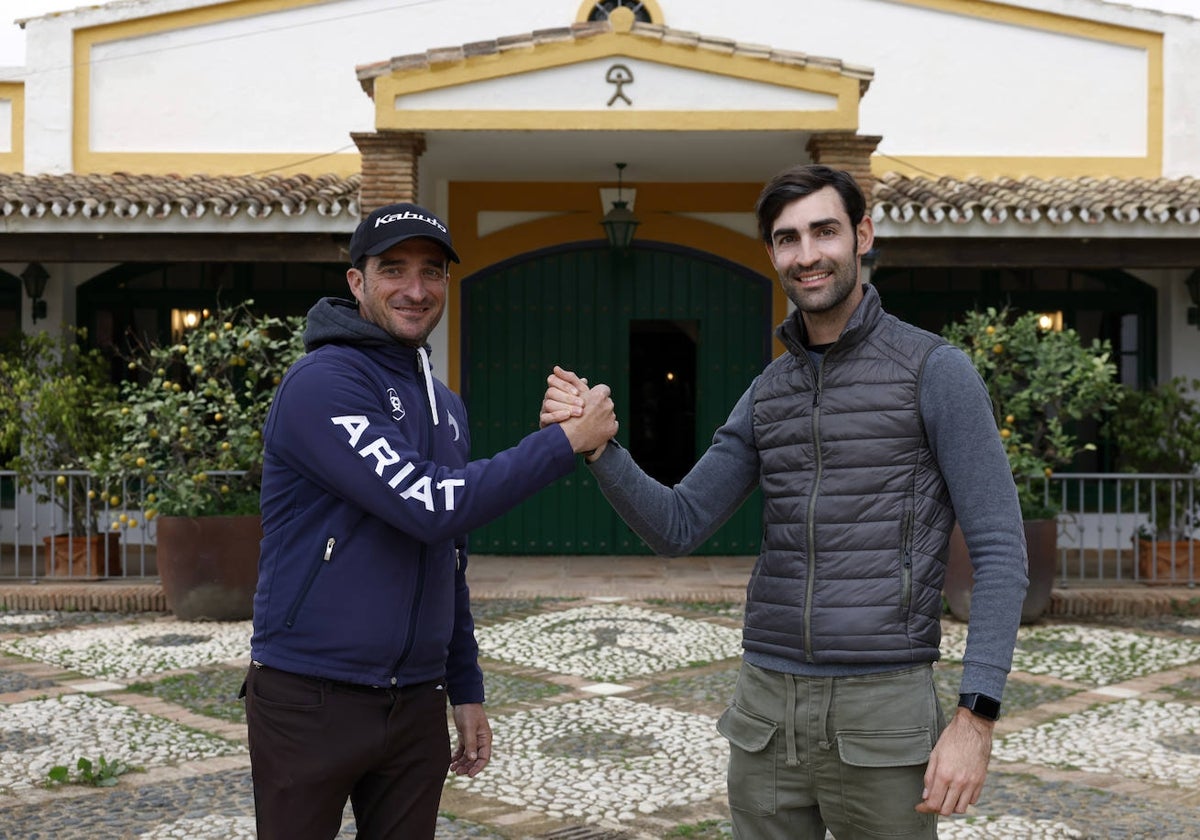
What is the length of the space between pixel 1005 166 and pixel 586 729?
26.7 feet

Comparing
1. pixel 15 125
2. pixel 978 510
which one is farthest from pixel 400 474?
pixel 15 125

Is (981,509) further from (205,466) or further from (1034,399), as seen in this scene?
(205,466)

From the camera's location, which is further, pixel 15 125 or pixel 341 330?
pixel 15 125

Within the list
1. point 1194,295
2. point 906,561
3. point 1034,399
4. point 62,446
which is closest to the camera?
point 906,561

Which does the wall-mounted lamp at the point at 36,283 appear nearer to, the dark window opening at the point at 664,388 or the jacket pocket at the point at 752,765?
the dark window opening at the point at 664,388

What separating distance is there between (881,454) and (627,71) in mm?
7485

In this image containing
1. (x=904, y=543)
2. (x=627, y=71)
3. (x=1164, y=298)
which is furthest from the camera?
(x=1164, y=298)

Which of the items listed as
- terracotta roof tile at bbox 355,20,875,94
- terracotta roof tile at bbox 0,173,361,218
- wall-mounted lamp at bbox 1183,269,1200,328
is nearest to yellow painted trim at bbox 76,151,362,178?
terracotta roof tile at bbox 0,173,361,218

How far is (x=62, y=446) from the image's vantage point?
31.3ft

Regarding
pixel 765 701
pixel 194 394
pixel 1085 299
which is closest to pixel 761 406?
pixel 765 701

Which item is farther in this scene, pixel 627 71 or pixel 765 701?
pixel 627 71

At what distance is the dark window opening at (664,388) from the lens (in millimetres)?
11688

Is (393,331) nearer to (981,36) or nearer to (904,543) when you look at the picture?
(904,543)

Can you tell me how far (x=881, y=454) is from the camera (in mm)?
2322
